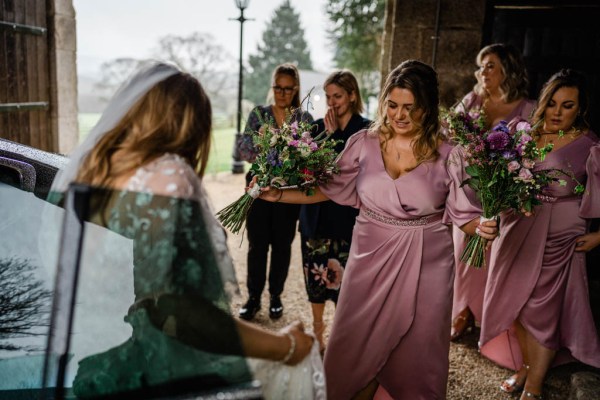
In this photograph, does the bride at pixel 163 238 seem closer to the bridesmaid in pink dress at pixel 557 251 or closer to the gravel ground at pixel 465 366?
the gravel ground at pixel 465 366

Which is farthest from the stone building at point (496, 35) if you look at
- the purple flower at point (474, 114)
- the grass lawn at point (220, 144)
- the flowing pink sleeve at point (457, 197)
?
the grass lawn at point (220, 144)

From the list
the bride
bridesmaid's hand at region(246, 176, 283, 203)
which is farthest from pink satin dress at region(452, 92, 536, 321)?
the bride

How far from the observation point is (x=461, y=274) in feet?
14.7

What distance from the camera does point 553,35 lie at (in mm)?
5504

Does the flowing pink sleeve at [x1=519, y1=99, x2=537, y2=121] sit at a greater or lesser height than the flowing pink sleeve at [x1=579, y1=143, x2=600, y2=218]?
greater

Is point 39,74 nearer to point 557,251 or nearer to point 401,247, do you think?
point 401,247

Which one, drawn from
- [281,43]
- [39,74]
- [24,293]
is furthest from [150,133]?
[281,43]

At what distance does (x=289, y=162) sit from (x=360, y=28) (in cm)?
1231

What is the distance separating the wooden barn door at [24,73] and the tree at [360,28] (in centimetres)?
847

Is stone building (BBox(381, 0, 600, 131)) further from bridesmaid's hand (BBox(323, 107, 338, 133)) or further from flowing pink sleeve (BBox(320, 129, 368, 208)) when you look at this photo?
flowing pink sleeve (BBox(320, 129, 368, 208))

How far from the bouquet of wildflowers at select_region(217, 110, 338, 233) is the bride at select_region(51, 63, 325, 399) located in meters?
1.23

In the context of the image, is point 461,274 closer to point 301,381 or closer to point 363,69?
point 301,381

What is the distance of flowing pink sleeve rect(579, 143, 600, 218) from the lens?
11.4 feet

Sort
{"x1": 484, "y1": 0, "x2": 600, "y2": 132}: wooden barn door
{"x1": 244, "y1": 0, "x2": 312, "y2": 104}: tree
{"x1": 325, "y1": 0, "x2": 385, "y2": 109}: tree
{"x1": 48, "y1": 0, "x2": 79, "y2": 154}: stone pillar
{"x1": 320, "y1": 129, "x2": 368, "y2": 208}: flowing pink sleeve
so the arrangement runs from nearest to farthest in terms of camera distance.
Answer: {"x1": 320, "y1": 129, "x2": 368, "y2": 208}: flowing pink sleeve < {"x1": 484, "y1": 0, "x2": 600, "y2": 132}: wooden barn door < {"x1": 48, "y1": 0, "x2": 79, "y2": 154}: stone pillar < {"x1": 325, "y1": 0, "x2": 385, "y2": 109}: tree < {"x1": 244, "y1": 0, "x2": 312, "y2": 104}: tree
